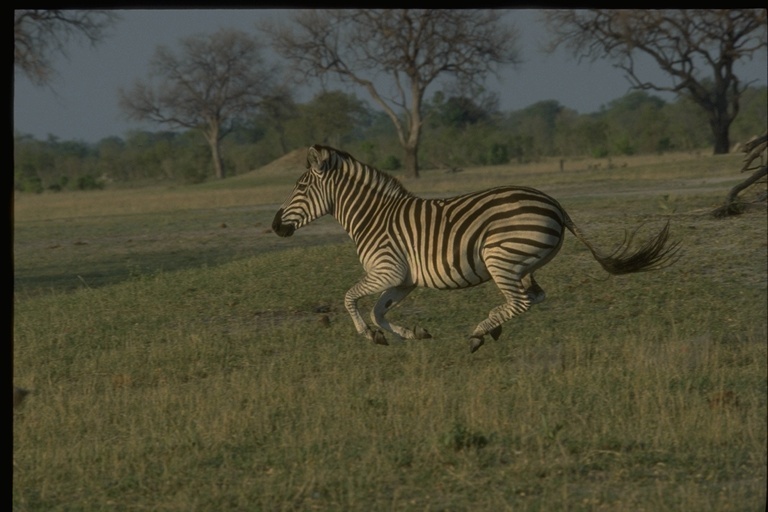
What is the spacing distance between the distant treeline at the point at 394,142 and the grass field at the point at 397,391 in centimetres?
3534

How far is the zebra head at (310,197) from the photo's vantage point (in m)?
8.35

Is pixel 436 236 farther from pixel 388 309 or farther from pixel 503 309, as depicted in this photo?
pixel 503 309

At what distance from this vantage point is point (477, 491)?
4.88 metres

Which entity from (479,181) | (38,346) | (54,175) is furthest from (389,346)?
(54,175)

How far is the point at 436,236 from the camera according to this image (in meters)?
7.89

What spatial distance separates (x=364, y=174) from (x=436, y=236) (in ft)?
2.73

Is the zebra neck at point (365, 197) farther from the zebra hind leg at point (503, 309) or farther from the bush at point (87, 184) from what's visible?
the bush at point (87, 184)

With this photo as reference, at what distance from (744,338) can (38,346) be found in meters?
5.44

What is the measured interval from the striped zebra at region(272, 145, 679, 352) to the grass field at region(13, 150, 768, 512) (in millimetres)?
418

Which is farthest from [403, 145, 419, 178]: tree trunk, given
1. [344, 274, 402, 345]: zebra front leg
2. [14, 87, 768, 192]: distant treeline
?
[344, 274, 402, 345]: zebra front leg

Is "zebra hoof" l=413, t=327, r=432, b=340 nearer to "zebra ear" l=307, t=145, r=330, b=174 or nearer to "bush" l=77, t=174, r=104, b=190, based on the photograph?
"zebra ear" l=307, t=145, r=330, b=174

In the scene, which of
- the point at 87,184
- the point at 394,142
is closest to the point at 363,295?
the point at 87,184

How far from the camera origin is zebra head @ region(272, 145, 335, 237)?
8.35 m

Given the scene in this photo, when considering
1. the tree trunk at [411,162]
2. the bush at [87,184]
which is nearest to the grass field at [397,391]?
the tree trunk at [411,162]
